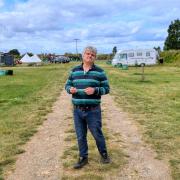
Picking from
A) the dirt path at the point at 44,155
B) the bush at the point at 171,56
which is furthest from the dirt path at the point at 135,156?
the bush at the point at 171,56

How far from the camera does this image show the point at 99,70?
7.33 meters

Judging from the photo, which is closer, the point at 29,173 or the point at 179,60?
the point at 29,173

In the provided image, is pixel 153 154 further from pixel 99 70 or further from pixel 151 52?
pixel 151 52

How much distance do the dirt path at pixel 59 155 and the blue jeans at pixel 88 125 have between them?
48 centimetres

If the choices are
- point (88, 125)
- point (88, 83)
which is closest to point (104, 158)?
point (88, 125)

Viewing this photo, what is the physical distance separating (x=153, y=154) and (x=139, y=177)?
138cm

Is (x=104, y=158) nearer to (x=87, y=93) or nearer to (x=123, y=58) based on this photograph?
(x=87, y=93)

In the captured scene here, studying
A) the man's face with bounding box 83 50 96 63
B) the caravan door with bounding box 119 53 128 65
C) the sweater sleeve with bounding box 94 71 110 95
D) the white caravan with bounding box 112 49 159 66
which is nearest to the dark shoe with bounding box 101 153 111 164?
the sweater sleeve with bounding box 94 71 110 95

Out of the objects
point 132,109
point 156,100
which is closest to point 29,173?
point 132,109

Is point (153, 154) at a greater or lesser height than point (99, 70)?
lesser

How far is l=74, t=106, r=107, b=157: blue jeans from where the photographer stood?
741cm

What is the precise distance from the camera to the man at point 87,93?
721 centimetres

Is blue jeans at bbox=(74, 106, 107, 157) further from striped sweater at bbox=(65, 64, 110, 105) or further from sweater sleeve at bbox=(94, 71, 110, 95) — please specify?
sweater sleeve at bbox=(94, 71, 110, 95)

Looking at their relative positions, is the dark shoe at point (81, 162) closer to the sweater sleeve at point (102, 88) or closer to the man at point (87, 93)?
the man at point (87, 93)
